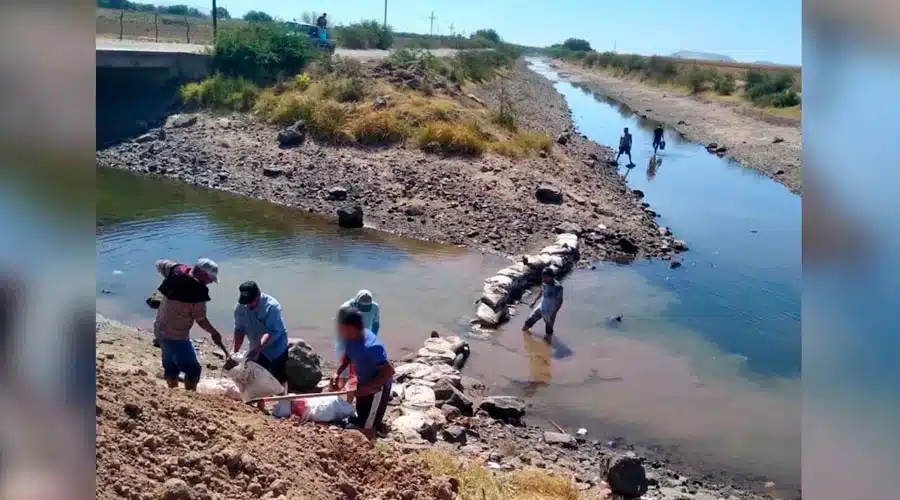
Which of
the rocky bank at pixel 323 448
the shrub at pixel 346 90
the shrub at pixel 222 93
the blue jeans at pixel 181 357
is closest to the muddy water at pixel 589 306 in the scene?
the rocky bank at pixel 323 448

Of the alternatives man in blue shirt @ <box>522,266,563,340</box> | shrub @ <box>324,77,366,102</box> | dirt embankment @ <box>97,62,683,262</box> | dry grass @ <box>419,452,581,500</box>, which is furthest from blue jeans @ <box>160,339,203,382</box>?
shrub @ <box>324,77,366,102</box>

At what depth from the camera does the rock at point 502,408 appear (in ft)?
26.1

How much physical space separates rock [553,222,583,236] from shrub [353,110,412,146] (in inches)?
266

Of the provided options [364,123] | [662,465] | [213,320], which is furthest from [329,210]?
[662,465]

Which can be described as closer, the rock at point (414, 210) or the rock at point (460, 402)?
the rock at point (460, 402)

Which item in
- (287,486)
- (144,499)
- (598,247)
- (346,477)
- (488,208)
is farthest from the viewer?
(488,208)

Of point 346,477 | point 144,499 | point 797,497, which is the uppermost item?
point 144,499

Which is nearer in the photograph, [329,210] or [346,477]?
[346,477]

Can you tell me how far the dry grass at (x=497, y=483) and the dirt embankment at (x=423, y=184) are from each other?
8711 millimetres

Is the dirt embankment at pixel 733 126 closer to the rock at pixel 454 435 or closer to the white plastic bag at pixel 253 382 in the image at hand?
the rock at pixel 454 435

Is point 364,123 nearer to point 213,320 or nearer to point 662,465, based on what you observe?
point 213,320

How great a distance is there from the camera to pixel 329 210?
1717 centimetres

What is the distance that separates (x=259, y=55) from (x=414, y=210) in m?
14.6
